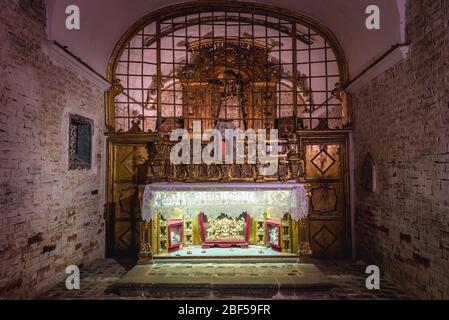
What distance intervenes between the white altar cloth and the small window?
1.77m

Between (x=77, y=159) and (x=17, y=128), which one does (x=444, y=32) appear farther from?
(x=77, y=159)

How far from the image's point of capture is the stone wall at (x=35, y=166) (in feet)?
17.5

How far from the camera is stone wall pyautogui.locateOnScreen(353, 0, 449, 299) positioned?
515cm

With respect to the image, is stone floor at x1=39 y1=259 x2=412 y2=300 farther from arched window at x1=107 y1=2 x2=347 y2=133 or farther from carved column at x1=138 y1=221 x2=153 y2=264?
arched window at x1=107 y1=2 x2=347 y2=133

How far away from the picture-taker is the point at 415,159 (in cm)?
595

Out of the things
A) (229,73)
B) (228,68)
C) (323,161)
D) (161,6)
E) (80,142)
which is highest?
(161,6)

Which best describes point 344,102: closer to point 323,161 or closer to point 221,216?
point 323,161

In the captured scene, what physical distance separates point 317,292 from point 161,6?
797 centimetres

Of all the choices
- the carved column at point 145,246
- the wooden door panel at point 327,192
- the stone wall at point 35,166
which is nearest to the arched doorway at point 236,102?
the wooden door panel at point 327,192

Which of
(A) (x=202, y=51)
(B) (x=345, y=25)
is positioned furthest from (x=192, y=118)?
(B) (x=345, y=25)

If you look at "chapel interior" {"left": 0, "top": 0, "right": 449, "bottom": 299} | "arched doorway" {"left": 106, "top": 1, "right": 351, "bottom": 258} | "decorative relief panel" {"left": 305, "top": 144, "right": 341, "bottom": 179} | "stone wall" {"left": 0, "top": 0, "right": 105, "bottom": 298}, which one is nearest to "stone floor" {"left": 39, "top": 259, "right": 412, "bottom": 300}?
"chapel interior" {"left": 0, "top": 0, "right": 449, "bottom": 299}

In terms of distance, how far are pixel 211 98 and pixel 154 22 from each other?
2.75 m

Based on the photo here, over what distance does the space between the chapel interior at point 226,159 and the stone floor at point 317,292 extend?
2.2 inches

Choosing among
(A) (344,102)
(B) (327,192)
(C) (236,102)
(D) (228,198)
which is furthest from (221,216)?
(A) (344,102)
